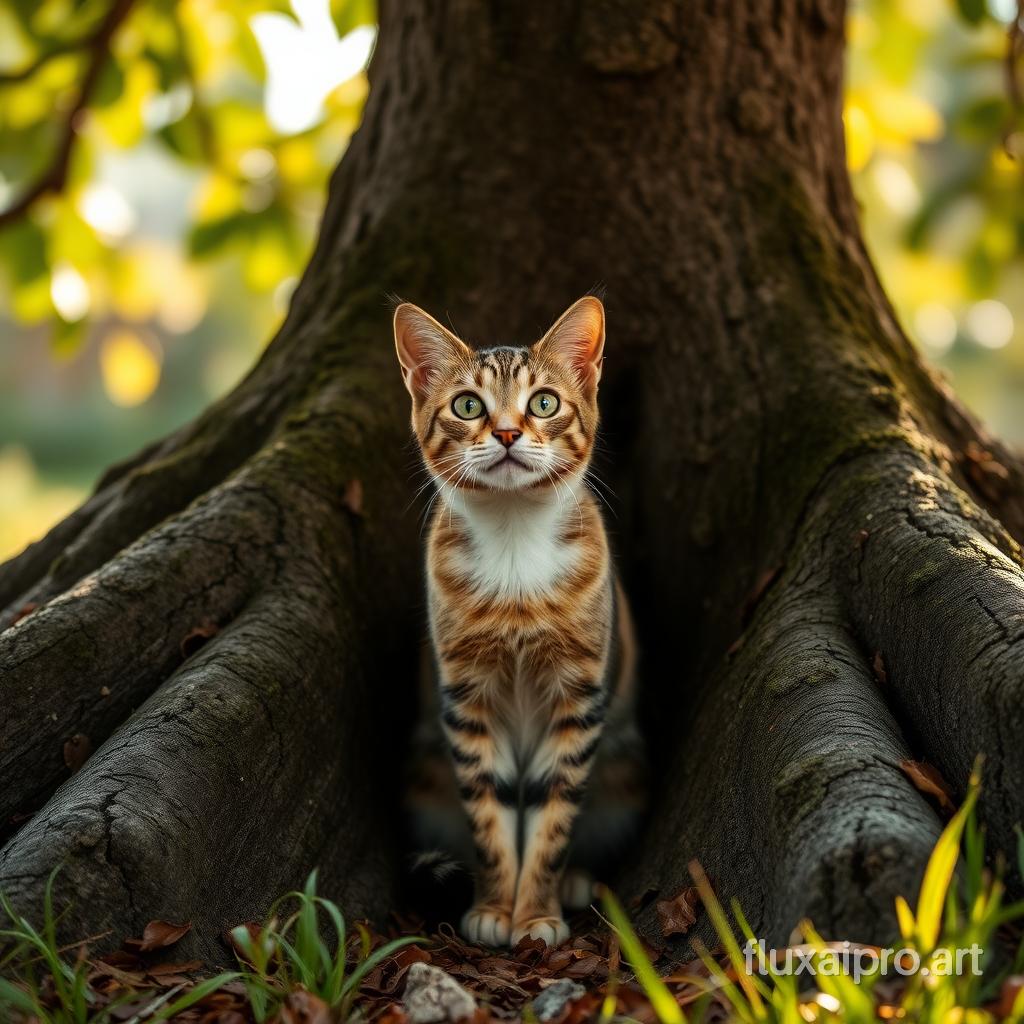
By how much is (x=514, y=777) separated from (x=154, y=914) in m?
1.30

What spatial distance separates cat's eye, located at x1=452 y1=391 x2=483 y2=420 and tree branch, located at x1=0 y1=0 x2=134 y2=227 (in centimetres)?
360

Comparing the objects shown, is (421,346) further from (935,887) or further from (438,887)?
(935,887)

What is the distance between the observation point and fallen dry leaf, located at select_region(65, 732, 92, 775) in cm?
298

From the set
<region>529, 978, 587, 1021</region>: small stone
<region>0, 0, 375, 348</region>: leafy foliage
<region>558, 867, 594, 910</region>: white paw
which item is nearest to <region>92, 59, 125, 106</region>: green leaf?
<region>0, 0, 375, 348</region>: leafy foliage

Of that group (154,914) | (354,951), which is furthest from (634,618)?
(154,914)

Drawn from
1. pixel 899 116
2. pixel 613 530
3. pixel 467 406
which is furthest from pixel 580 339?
pixel 899 116

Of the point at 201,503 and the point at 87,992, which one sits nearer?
the point at 87,992

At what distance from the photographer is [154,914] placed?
258cm

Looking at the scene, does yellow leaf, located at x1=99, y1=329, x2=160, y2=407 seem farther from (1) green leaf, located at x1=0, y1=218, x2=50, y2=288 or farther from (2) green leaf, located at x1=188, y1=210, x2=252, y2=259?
(2) green leaf, located at x1=188, y1=210, x2=252, y2=259

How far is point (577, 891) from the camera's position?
142 inches

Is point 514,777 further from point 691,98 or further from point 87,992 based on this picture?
point 691,98

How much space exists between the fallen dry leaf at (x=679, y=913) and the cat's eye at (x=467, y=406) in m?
1.44

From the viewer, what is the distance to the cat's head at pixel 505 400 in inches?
129

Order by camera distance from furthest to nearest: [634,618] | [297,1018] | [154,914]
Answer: [634,618] → [154,914] → [297,1018]
